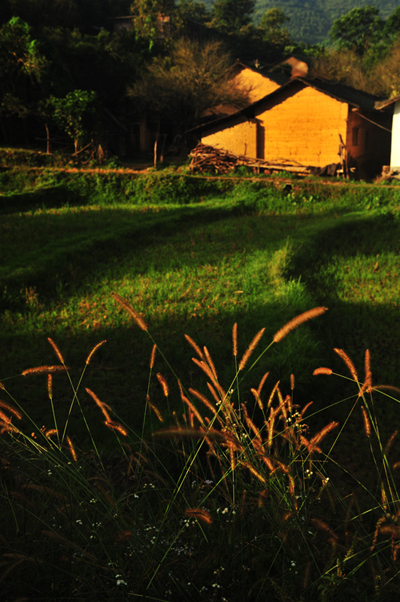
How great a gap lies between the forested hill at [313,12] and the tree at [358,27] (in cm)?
7295

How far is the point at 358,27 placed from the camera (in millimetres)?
63312

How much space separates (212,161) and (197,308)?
722 inches

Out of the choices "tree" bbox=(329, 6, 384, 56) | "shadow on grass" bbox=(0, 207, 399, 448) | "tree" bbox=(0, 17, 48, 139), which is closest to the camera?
"shadow on grass" bbox=(0, 207, 399, 448)

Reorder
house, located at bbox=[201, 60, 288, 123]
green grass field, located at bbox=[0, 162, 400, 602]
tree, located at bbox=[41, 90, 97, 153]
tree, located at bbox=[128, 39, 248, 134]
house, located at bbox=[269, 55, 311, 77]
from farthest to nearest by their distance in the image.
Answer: house, located at bbox=[269, 55, 311, 77] < house, located at bbox=[201, 60, 288, 123] < tree, located at bbox=[128, 39, 248, 134] < tree, located at bbox=[41, 90, 97, 153] < green grass field, located at bbox=[0, 162, 400, 602]

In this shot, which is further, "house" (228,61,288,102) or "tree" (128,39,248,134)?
"house" (228,61,288,102)

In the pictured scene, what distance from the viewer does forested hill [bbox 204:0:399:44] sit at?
13700cm

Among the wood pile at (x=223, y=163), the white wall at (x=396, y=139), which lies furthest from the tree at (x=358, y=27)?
the wood pile at (x=223, y=163)

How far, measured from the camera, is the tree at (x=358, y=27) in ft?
201

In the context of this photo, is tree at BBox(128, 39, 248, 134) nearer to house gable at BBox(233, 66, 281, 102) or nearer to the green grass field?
house gable at BBox(233, 66, 281, 102)

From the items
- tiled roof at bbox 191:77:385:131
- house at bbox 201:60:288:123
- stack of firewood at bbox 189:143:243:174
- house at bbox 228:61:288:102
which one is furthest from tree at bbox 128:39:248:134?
stack of firewood at bbox 189:143:243:174

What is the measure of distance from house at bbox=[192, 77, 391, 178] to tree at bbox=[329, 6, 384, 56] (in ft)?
129

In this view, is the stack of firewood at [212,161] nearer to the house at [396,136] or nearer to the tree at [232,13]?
the house at [396,136]

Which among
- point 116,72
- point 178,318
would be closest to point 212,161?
point 116,72

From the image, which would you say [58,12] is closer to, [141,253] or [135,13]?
[135,13]
